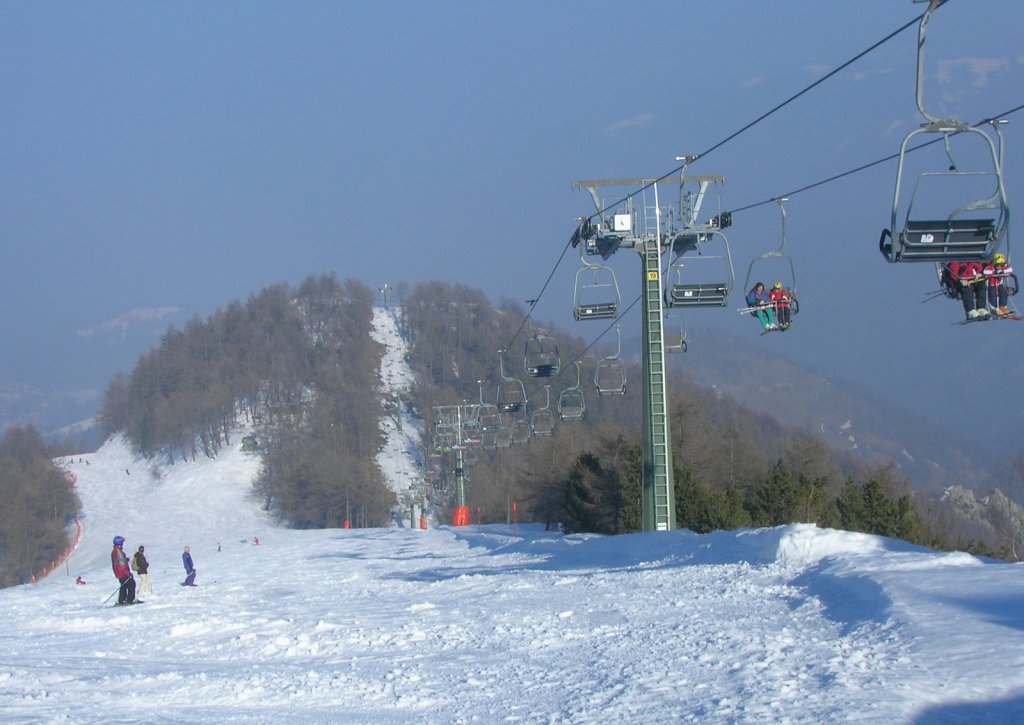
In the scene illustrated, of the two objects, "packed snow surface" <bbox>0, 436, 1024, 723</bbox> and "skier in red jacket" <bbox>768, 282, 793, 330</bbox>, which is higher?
"skier in red jacket" <bbox>768, 282, 793, 330</bbox>

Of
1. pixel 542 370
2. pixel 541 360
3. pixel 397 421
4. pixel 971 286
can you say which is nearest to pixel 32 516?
pixel 397 421

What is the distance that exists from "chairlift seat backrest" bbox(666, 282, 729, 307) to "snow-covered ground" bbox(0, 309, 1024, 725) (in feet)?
14.3

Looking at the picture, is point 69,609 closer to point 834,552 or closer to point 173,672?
point 173,672

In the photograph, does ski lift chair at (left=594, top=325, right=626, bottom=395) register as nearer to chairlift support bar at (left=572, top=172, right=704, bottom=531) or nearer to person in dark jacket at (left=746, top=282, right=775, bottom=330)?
chairlift support bar at (left=572, top=172, right=704, bottom=531)

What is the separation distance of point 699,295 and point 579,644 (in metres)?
10.8

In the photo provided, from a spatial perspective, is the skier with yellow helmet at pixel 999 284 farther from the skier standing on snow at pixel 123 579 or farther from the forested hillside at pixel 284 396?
the forested hillside at pixel 284 396

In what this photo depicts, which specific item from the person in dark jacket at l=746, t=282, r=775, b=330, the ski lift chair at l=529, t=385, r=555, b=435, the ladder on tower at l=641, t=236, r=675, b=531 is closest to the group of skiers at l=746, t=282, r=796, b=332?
the person in dark jacket at l=746, t=282, r=775, b=330

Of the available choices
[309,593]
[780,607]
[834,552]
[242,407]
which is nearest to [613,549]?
[309,593]

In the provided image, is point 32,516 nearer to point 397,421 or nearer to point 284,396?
point 284,396

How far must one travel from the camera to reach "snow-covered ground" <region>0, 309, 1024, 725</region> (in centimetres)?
759

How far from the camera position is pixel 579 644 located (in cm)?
1034

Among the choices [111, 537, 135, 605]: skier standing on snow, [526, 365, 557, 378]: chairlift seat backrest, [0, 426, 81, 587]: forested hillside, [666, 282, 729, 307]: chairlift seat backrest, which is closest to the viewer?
[111, 537, 135, 605]: skier standing on snow

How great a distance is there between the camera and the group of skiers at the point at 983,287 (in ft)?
37.9

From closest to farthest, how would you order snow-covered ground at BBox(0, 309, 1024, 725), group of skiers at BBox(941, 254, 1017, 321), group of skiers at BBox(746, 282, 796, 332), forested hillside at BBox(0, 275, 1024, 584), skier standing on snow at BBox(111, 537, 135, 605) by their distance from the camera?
snow-covered ground at BBox(0, 309, 1024, 725)
group of skiers at BBox(941, 254, 1017, 321)
group of skiers at BBox(746, 282, 796, 332)
skier standing on snow at BBox(111, 537, 135, 605)
forested hillside at BBox(0, 275, 1024, 584)
